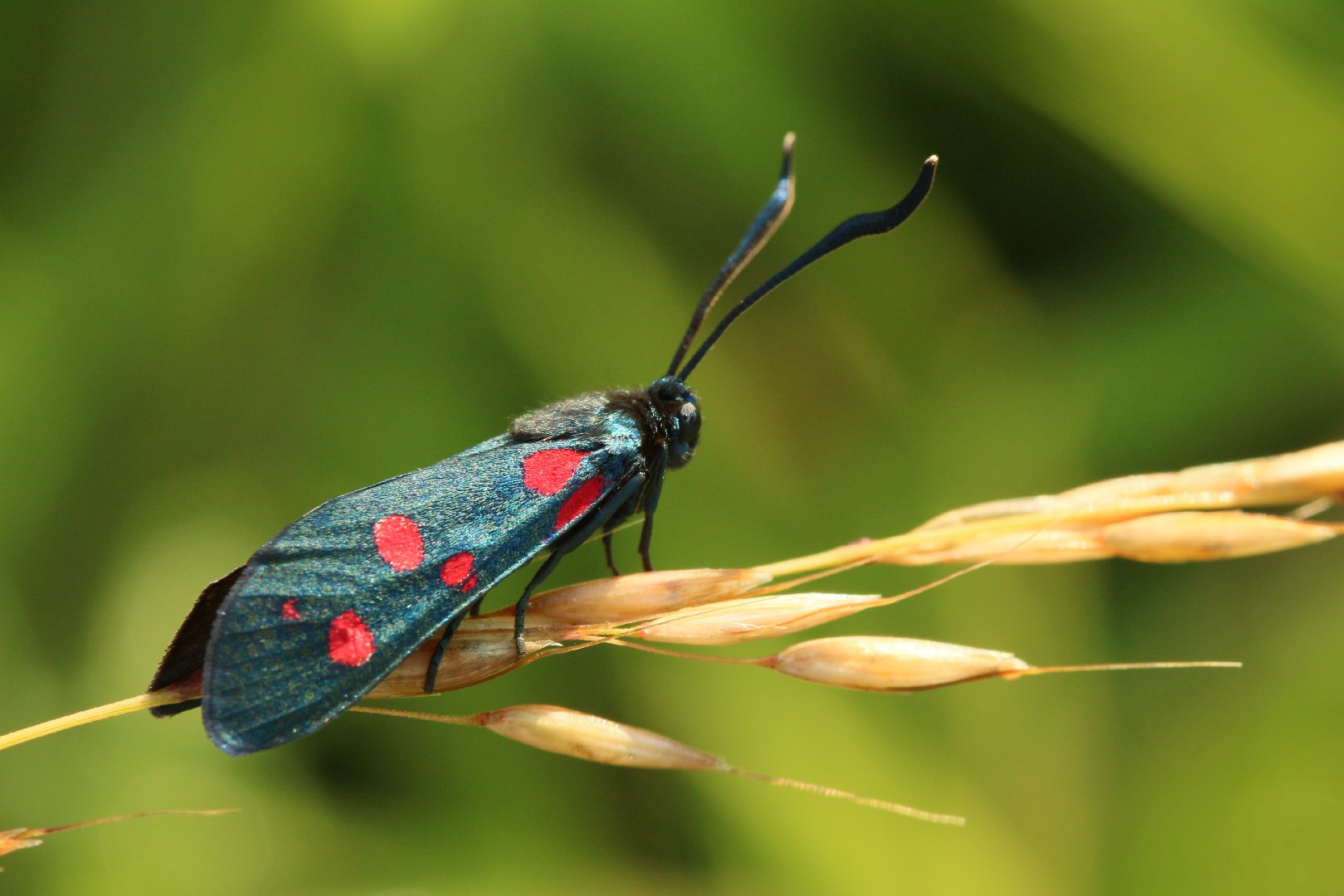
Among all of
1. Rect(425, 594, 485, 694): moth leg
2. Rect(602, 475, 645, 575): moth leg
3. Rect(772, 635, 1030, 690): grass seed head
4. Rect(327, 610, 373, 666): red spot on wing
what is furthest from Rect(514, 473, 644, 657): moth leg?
Rect(772, 635, 1030, 690): grass seed head

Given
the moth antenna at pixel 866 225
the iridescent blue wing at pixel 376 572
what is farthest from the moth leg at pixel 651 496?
the moth antenna at pixel 866 225

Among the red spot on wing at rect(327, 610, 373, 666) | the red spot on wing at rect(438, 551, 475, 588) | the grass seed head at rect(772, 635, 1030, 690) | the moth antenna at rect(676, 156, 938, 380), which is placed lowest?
the grass seed head at rect(772, 635, 1030, 690)

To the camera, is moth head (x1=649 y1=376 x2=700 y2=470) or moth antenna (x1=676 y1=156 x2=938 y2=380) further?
moth head (x1=649 y1=376 x2=700 y2=470)

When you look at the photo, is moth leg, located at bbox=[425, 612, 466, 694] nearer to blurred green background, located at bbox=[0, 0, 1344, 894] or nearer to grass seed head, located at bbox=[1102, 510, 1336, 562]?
blurred green background, located at bbox=[0, 0, 1344, 894]

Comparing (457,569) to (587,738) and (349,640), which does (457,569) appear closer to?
(349,640)

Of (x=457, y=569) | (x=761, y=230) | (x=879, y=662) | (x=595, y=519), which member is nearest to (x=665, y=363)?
(x=595, y=519)

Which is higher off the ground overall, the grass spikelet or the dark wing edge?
the dark wing edge

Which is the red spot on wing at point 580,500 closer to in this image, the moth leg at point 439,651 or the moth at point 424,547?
the moth at point 424,547

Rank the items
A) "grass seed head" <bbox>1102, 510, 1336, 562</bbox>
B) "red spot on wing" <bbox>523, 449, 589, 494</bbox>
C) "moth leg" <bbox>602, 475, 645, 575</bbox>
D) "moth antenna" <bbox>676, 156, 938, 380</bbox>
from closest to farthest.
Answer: "grass seed head" <bbox>1102, 510, 1336, 562</bbox> → "moth antenna" <bbox>676, 156, 938, 380</bbox> → "red spot on wing" <bbox>523, 449, 589, 494</bbox> → "moth leg" <bbox>602, 475, 645, 575</bbox>
